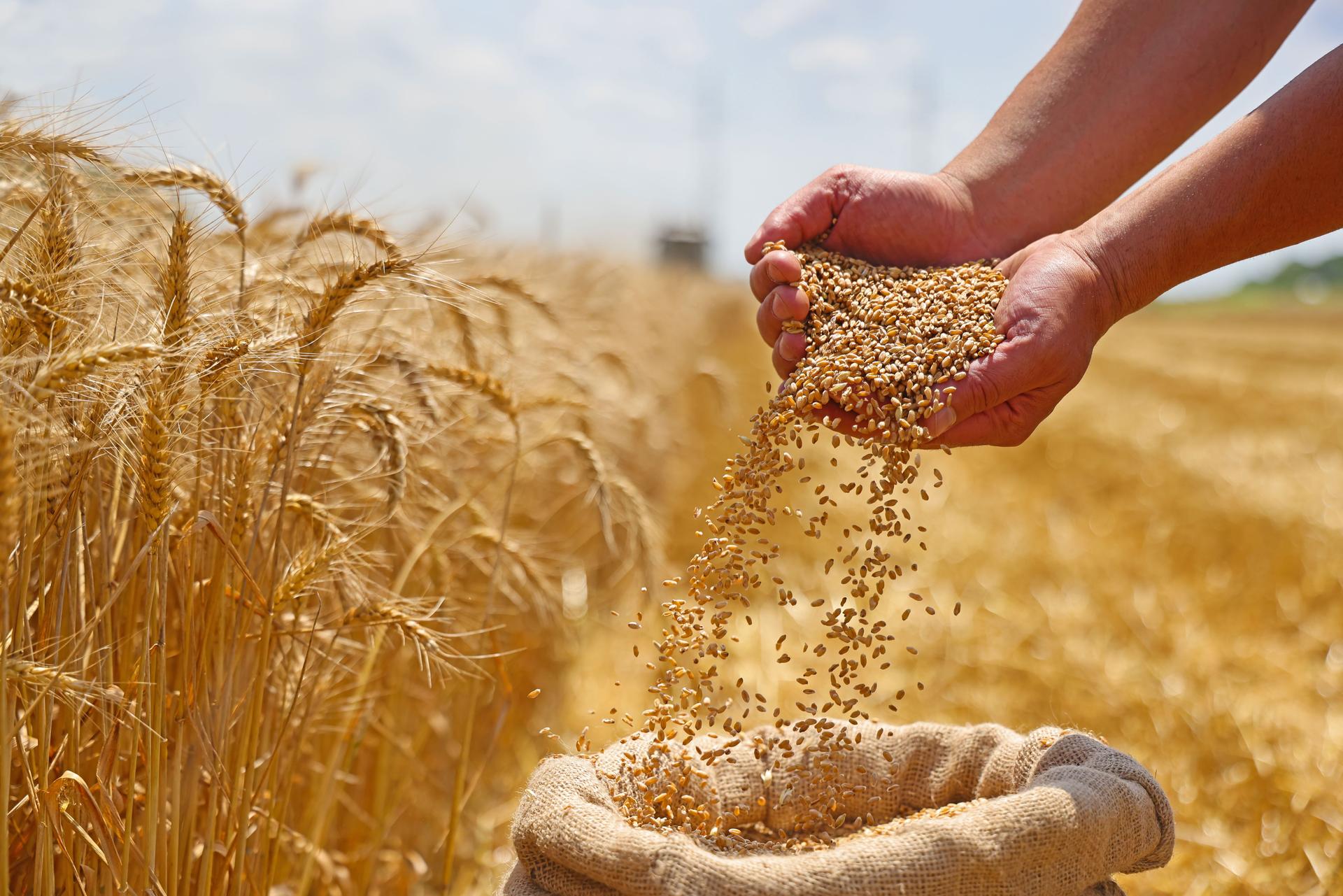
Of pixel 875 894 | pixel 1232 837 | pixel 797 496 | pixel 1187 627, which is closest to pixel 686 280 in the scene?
pixel 797 496

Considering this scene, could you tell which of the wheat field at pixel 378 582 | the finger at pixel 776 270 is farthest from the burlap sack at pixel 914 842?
the finger at pixel 776 270

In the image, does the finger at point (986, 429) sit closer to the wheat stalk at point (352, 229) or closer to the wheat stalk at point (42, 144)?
the wheat stalk at point (352, 229)

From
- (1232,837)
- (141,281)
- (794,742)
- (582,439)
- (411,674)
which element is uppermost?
(141,281)

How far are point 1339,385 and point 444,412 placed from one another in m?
9.50

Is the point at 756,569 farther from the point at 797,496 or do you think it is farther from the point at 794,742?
the point at 794,742

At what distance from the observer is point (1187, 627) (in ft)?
13.3

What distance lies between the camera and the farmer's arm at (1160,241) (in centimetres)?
142

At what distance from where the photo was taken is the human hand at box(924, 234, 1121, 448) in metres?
1.47

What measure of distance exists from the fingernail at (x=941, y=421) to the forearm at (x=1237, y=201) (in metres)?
0.34

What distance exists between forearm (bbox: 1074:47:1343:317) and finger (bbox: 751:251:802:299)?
1.48 feet

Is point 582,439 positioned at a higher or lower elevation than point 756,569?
higher

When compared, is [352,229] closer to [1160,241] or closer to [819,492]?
[819,492]

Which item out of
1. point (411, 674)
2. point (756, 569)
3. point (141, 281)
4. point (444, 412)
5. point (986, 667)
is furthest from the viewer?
point (756, 569)

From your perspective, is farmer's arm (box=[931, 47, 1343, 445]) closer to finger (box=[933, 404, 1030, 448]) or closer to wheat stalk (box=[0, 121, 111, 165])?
finger (box=[933, 404, 1030, 448])
